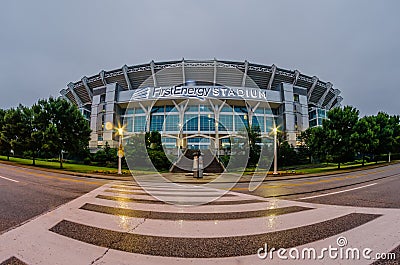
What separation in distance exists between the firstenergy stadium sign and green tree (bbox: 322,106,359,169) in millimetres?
23392

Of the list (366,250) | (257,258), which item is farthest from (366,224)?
(257,258)

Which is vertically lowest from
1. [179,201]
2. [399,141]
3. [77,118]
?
[179,201]

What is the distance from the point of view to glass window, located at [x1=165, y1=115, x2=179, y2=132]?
49.2 meters

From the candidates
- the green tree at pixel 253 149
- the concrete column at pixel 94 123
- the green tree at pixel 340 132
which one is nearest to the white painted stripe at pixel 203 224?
the green tree at pixel 340 132

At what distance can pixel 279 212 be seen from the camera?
502 centimetres

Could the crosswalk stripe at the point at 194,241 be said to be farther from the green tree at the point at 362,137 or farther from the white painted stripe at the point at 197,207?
the green tree at the point at 362,137

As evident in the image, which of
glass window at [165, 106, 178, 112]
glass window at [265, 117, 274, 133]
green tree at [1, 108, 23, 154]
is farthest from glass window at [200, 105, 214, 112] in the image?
green tree at [1, 108, 23, 154]

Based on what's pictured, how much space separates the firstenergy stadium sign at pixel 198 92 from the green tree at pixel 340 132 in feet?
76.7

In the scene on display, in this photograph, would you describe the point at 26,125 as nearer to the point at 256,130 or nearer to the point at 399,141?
the point at 256,130

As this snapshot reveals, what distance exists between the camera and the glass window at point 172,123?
49188 millimetres

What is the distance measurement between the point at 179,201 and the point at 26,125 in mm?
28037

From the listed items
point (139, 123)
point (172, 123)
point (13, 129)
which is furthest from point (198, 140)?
point (13, 129)

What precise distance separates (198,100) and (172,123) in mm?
8456

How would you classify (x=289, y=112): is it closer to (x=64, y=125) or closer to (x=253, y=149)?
(x=253, y=149)
